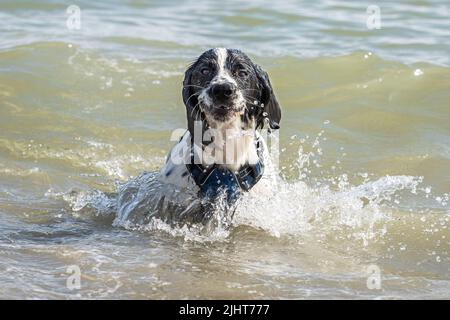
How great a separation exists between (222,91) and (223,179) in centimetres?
66

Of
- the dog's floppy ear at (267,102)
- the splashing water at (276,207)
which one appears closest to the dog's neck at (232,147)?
the dog's floppy ear at (267,102)

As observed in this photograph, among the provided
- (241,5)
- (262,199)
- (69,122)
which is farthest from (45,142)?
(241,5)

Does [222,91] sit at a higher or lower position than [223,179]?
higher

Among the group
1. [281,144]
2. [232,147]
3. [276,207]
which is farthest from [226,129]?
[281,144]

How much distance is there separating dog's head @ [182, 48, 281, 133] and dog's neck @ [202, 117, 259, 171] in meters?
0.05

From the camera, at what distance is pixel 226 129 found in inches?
231

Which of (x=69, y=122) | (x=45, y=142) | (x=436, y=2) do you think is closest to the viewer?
(x=45, y=142)

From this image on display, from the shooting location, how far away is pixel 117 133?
889 cm

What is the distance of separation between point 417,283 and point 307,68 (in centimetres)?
590

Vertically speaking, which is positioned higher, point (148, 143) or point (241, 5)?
point (241, 5)

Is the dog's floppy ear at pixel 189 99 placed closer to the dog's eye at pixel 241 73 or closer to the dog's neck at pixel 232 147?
the dog's neck at pixel 232 147

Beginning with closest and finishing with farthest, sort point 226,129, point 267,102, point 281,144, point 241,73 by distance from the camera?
1. point 226,129
2. point 241,73
3. point 267,102
4. point 281,144

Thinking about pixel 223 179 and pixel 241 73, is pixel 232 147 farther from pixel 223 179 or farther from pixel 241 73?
pixel 241 73
